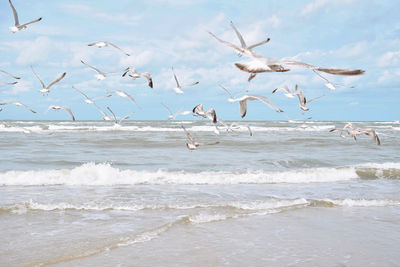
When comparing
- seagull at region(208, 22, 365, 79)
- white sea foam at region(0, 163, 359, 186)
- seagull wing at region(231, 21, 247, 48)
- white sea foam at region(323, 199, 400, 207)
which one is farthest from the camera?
white sea foam at region(0, 163, 359, 186)

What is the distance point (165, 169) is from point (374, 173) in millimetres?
6022

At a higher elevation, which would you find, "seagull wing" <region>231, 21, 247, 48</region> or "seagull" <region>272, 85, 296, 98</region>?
"seagull wing" <region>231, 21, 247, 48</region>

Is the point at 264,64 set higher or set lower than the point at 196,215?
higher

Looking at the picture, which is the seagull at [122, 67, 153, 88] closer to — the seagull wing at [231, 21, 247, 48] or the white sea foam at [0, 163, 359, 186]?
the seagull wing at [231, 21, 247, 48]

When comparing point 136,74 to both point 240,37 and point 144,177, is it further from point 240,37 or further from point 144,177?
point 144,177

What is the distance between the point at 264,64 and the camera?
2715mm

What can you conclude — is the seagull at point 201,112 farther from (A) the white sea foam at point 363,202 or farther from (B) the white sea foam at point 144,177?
(B) the white sea foam at point 144,177

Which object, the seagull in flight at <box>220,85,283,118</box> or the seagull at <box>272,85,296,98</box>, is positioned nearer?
the seagull in flight at <box>220,85,283,118</box>

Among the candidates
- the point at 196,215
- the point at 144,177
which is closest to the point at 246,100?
the point at 196,215

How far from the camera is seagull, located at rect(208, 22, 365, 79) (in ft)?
7.63

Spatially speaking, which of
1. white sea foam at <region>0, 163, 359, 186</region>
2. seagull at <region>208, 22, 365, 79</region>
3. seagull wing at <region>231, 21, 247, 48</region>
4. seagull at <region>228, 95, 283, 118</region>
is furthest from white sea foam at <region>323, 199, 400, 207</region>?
seagull at <region>208, 22, 365, 79</region>

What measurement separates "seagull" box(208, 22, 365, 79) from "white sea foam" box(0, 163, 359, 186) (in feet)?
22.2

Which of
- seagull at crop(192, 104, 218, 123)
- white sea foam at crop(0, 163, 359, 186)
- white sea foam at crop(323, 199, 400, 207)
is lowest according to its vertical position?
white sea foam at crop(323, 199, 400, 207)

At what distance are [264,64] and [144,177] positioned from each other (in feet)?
24.9
